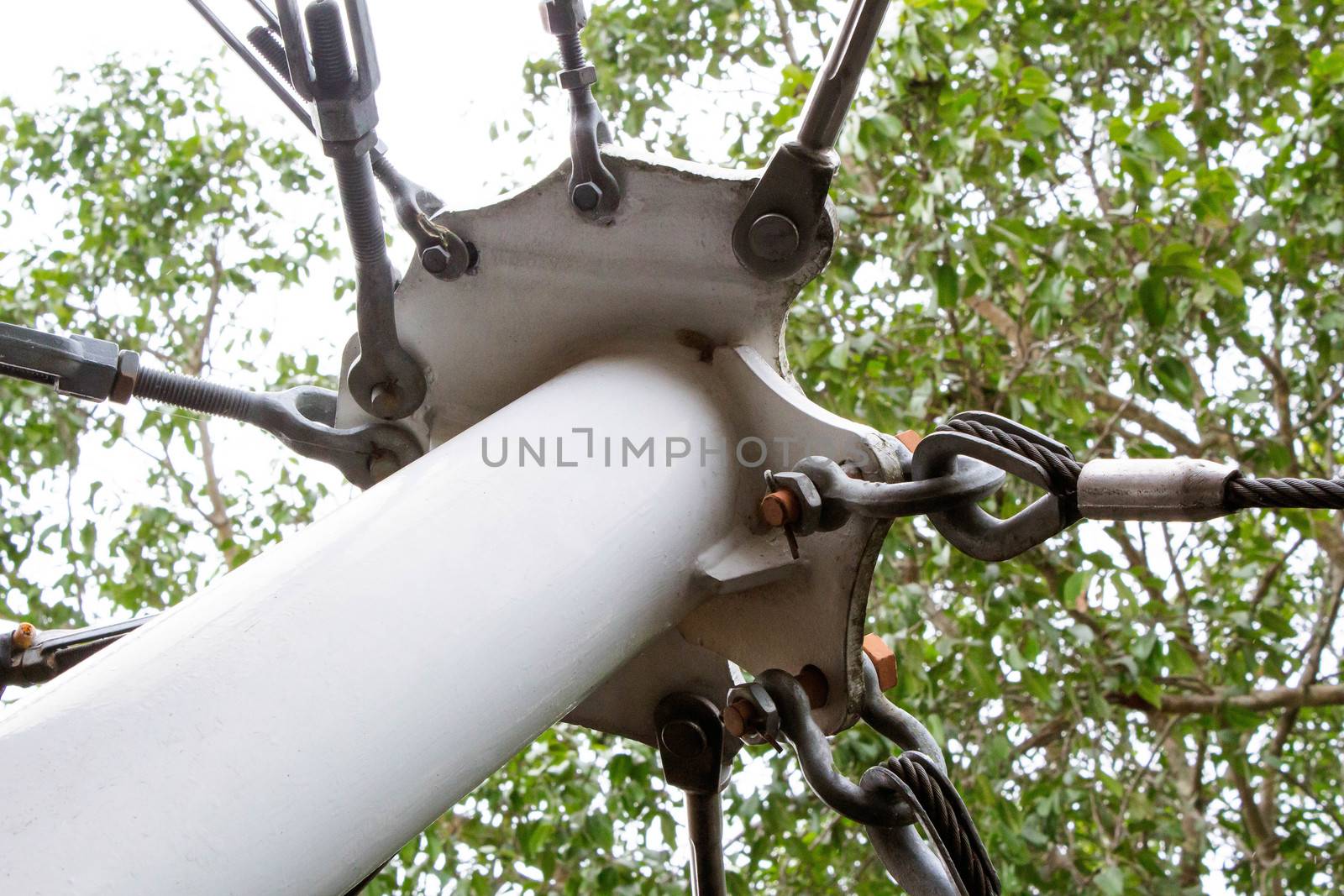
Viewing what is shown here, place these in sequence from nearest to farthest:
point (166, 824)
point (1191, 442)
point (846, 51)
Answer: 1. point (166, 824)
2. point (846, 51)
3. point (1191, 442)

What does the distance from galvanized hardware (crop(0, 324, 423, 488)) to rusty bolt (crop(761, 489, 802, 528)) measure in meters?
0.37

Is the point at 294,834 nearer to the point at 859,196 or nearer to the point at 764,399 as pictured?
Answer: the point at 764,399

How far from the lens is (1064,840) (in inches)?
127

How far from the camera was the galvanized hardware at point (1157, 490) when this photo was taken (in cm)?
89

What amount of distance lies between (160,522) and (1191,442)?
340 cm

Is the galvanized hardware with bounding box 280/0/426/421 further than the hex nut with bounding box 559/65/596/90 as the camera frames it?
No

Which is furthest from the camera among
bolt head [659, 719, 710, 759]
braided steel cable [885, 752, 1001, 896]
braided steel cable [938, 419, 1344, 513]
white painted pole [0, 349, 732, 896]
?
bolt head [659, 719, 710, 759]

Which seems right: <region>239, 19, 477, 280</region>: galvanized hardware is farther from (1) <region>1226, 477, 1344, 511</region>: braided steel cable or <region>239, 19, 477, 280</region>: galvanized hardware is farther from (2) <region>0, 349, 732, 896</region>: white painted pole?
(1) <region>1226, 477, 1344, 511</region>: braided steel cable

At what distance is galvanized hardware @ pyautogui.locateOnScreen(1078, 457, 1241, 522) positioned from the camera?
89cm

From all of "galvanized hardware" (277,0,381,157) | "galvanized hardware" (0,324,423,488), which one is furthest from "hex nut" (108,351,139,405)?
"galvanized hardware" (277,0,381,157)

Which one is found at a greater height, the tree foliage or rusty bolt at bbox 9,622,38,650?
the tree foliage

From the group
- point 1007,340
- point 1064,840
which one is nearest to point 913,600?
point 1064,840

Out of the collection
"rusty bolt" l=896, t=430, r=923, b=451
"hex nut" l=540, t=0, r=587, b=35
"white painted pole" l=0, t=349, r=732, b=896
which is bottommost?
"white painted pole" l=0, t=349, r=732, b=896

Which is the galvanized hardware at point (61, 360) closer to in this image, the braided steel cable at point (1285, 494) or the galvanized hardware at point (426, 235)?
the galvanized hardware at point (426, 235)
